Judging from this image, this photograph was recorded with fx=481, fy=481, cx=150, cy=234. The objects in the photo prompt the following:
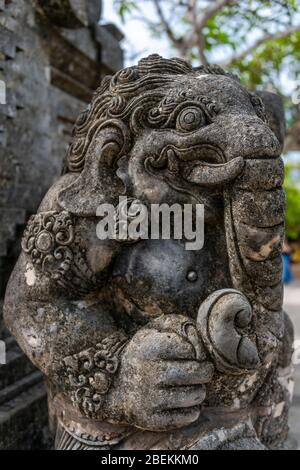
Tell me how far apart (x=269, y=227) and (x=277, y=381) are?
2.15 ft

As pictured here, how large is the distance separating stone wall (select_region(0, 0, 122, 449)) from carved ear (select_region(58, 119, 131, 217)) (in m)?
0.73

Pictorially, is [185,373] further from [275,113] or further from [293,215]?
[293,215]

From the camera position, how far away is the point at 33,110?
2.58 metres

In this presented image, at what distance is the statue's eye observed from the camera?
1444mm

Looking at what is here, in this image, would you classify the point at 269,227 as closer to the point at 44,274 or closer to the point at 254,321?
the point at 254,321

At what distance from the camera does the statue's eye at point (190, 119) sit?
56.9 inches

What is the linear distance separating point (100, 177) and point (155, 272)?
34cm

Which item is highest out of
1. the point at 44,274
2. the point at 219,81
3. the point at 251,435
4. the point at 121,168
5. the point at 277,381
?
the point at 219,81

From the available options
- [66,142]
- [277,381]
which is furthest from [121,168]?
[66,142]

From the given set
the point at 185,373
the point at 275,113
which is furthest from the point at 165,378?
the point at 275,113

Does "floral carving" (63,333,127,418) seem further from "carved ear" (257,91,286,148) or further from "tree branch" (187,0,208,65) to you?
"tree branch" (187,0,208,65)

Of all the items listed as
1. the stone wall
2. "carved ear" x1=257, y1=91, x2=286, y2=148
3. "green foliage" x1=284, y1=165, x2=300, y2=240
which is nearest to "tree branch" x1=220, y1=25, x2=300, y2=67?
the stone wall
